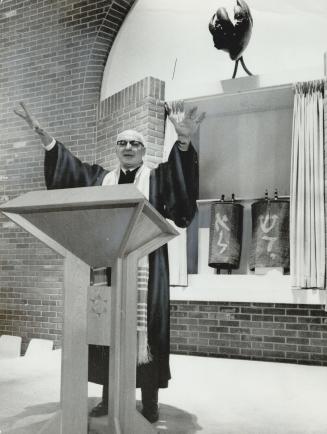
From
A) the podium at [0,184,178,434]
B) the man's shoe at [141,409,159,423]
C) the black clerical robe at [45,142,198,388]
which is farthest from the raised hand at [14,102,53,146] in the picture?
the man's shoe at [141,409,159,423]

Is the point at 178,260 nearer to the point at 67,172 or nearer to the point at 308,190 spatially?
the point at 308,190

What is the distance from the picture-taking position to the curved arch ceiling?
15.2 feet

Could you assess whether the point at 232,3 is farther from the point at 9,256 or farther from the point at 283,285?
the point at 9,256

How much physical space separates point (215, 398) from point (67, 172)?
172 centimetres

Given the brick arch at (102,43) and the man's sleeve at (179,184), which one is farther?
the brick arch at (102,43)

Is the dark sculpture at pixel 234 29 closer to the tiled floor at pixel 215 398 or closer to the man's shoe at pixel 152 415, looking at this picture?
the tiled floor at pixel 215 398

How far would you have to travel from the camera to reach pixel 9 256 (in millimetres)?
5926

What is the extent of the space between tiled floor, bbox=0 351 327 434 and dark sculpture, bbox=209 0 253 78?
2.85 meters

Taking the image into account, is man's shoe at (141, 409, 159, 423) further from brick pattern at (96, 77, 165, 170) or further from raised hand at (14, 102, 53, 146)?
brick pattern at (96, 77, 165, 170)

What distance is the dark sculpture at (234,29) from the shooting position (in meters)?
4.44

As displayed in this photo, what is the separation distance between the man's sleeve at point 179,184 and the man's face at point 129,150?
0.17 m

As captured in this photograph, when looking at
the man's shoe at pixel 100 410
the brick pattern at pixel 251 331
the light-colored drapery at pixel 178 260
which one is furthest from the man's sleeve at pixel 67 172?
the brick pattern at pixel 251 331

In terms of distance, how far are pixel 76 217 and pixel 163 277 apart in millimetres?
1119

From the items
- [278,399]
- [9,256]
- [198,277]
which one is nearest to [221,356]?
[198,277]
